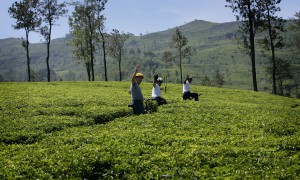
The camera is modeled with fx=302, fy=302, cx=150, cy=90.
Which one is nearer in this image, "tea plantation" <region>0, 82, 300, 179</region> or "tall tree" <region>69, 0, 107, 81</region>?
"tea plantation" <region>0, 82, 300, 179</region>

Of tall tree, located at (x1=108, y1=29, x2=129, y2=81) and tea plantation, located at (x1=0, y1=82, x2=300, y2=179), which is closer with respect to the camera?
tea plantation, located at (x1=0, y1=82, x2=300, y2=179)

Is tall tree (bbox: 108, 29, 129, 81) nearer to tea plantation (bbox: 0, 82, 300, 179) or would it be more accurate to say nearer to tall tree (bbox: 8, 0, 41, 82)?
tall tree (bbox: 8, 0, 41, 82)

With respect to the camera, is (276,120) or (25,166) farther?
(276,120)

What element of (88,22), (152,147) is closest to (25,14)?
(88,22)

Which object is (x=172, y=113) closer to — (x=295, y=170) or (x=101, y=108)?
(x=101, y=108)

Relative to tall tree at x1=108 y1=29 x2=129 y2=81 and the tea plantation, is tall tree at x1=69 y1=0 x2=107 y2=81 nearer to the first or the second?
tall tree at x1=108 y1=29 x2=129 y2=81

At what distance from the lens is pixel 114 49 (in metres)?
115

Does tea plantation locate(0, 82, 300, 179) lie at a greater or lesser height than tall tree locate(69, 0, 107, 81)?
lesser

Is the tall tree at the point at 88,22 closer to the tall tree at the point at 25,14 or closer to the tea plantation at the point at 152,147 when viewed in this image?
the tall tree at the point at 25,14

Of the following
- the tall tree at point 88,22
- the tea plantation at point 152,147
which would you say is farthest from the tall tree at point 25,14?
the tea plantation at point 152,147

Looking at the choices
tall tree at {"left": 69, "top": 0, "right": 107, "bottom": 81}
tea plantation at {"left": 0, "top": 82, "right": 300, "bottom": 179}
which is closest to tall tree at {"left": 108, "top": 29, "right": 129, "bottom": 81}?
tall tree at {"left": 69, "top": 0, "right": 107, "bottom": 81}

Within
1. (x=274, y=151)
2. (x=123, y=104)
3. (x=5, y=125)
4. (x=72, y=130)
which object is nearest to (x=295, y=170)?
(x=274, y=151)

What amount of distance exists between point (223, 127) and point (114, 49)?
100286 millimetres

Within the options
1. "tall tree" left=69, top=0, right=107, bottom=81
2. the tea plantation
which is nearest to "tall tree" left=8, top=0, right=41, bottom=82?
"tall tree" left=69, top=0, right=107, bottom=81
